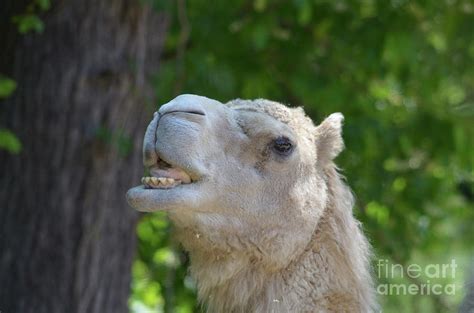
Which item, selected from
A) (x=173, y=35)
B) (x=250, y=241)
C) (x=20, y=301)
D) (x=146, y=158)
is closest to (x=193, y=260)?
(x=250, y=241)

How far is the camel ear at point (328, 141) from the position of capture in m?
5.47

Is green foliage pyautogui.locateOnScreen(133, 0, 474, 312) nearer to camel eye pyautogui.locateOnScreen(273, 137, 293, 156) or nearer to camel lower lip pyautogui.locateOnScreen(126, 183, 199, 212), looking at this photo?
camel eye pyautogui.locateOnScreen(273, 137, 293, 156)

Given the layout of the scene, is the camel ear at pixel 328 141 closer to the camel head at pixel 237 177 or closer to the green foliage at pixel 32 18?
the camel head at pixel 237 177

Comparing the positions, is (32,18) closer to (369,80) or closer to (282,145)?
(282,145)

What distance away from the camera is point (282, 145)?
5191 millimetres

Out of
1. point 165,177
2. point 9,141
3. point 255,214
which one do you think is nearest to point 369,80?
point 9,141

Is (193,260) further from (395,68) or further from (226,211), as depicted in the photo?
(395,68)

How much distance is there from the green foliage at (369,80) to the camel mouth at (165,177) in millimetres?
2976

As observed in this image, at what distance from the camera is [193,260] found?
16.7 feet

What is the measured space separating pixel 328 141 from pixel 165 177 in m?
1.08

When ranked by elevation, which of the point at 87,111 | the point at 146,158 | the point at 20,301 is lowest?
the point at 20,301

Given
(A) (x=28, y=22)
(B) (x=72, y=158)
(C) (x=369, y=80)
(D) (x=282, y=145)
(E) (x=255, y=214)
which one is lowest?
(E) (x=255, y=214)

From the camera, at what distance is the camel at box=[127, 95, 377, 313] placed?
4742 mm

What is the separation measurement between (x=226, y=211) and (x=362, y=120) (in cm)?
344
